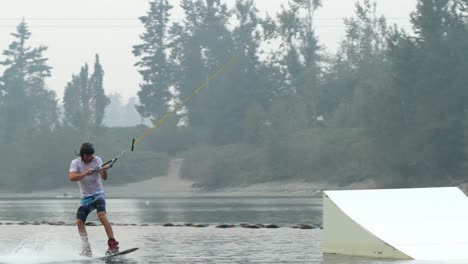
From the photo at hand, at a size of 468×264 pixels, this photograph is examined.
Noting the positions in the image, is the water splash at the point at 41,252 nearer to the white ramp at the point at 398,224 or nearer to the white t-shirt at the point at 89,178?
the white t-shirt at the point at 89,178

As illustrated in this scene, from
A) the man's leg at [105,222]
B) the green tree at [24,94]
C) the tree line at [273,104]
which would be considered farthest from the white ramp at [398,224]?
the green tree at [24,94]

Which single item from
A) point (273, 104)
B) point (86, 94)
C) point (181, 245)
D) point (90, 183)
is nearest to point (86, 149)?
point (90, 183)

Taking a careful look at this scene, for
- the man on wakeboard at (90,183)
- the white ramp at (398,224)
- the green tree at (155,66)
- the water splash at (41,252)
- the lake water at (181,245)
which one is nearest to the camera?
the white ramp at (398,224)

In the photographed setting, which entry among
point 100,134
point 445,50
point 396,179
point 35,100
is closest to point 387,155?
point 396,179

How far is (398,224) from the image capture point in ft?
48.2

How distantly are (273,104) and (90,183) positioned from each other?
86.9 metres

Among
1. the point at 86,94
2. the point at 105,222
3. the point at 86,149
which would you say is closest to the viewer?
the point at 86,149

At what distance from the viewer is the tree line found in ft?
239

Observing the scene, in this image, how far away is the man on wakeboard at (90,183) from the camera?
51.6 ft

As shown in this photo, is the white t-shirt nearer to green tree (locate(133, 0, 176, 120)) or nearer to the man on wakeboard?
the man on wakeboard

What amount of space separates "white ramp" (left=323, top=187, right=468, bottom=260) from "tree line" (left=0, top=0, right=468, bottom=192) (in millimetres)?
54924

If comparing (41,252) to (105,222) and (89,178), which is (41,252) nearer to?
Answer: (105,222)

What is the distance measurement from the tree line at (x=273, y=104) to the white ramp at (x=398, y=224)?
54.9 meters

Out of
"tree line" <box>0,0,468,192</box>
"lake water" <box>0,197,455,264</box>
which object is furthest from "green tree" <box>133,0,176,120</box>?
"lake water" <box>0,197,455,264</box>
